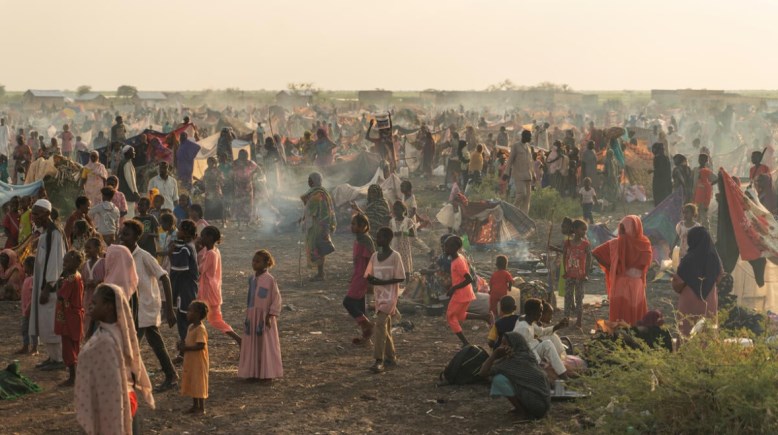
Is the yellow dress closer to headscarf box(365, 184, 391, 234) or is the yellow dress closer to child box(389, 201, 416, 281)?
child box(389, 201, 416, 281)

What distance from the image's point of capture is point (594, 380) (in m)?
7.03

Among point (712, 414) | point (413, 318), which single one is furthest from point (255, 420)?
point (413, 318)

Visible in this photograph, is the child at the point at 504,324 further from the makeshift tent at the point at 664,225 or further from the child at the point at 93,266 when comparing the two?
the makeshift tent at the point at 664,225

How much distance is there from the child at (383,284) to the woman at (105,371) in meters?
3.49

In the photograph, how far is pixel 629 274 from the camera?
941 centimetres

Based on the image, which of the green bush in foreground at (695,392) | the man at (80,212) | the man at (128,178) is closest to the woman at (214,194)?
the man at (128,178)

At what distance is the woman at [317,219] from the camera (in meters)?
13.3

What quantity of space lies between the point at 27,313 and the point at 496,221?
7.43 metres

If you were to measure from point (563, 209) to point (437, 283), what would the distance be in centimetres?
752

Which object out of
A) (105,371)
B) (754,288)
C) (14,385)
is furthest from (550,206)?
(105,371)

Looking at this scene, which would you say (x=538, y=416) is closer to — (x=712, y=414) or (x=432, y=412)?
(x=432, y=412)

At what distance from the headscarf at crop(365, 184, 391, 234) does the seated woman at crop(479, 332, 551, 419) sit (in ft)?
16.3

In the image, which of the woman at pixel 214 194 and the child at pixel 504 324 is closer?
the child at pixel 504 324

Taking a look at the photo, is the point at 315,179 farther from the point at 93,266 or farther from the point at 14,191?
the point at 93,266
